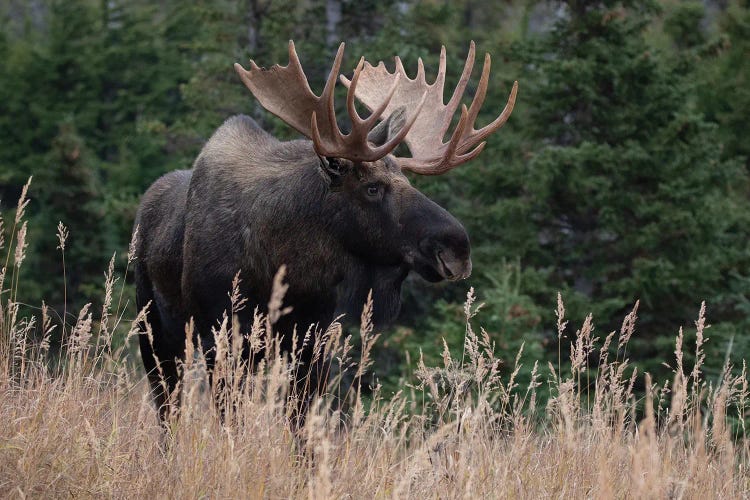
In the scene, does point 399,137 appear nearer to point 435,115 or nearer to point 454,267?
point 454,267

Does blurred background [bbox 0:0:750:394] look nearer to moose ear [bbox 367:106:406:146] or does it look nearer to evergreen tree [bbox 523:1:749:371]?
evergreen tree [bbox 523:1:749:371]

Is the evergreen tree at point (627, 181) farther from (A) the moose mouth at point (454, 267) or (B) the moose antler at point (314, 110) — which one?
(A) the moose mouth at point (454, 267)

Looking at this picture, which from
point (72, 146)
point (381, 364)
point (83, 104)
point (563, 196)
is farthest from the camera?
point (83, 104)

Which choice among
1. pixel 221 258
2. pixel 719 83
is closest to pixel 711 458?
pixel 221 258

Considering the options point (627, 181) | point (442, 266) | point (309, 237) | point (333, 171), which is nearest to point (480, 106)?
point (333, 171)

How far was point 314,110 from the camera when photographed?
6.12 metres

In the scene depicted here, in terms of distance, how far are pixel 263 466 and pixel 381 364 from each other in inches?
482

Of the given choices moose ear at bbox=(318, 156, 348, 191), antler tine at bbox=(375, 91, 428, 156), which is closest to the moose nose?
antler tine at bbox=(375, 91, 428, 156)

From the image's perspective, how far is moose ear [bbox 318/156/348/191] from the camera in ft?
20.2

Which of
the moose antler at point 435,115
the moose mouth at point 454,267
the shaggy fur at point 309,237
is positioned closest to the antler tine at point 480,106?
the moose antler at point 435,115

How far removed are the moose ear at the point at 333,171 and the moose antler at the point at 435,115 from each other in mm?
451

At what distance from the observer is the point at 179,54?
116 feet

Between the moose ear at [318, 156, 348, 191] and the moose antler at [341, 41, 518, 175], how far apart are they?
45 cm

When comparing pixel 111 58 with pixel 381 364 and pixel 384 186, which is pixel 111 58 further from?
pixel 384 186
